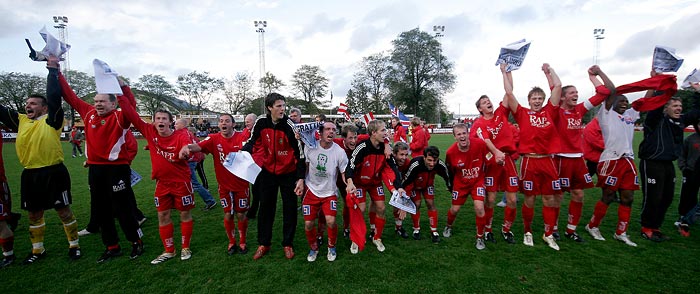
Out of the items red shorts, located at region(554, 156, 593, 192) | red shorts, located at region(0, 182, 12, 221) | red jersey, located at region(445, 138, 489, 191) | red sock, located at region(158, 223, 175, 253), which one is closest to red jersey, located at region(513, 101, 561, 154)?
red shorts, located at region(554, 156, 593, 192)

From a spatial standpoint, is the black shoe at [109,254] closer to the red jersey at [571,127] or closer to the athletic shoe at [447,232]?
the athletic shoe at [447,232]

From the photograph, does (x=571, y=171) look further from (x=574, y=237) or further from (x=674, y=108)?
(x=674, y=108)

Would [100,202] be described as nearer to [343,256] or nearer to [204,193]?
[204,193]

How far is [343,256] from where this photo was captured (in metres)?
4.41

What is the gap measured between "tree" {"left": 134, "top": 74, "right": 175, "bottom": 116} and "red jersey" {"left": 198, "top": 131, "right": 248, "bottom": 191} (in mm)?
52994

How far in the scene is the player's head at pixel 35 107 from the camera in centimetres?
428

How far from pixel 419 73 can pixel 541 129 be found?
44.1 metres

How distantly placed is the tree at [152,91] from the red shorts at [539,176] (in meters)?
55.6

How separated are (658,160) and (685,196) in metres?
1.14

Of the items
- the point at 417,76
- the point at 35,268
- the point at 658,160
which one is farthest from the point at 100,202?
the point at 417,76

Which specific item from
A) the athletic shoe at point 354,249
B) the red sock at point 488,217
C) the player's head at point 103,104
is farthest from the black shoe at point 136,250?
the red sock at point 488,217

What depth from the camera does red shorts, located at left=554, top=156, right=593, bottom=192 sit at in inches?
176

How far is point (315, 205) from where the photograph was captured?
4.30 meters

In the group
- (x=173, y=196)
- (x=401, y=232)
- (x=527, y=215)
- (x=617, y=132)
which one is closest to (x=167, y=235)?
(x=173, y=196)
